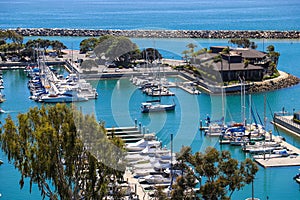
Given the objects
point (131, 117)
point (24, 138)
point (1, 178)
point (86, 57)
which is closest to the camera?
point (24, 138)

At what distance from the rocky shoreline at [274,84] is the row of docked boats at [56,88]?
8454mm

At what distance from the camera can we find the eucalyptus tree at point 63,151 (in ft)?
48.1

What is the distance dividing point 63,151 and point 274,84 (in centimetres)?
2316

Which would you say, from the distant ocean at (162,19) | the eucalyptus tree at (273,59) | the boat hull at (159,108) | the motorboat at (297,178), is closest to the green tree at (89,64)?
the eucalyptus tree at (273,59)

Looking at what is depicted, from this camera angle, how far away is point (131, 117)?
2923cm

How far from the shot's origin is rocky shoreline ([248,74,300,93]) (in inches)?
1388

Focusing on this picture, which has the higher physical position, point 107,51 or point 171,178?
point 107,51

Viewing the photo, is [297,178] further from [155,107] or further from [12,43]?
[12,43]

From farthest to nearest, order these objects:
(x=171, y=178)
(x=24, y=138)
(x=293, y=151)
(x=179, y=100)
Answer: (x=179, y=100)
(x=293, y=151)
(x=171, y=178)
(x=24, y=138)

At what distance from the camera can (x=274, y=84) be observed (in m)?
36.3

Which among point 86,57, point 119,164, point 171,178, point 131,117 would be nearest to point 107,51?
point 86,57

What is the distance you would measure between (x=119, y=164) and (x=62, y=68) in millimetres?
30442

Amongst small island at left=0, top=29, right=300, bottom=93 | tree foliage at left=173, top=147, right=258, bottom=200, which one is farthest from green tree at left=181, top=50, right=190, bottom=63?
tree foliage at left=173, top=147, right=258, bottom=200

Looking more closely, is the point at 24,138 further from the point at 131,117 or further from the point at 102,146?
the point at 131,117
